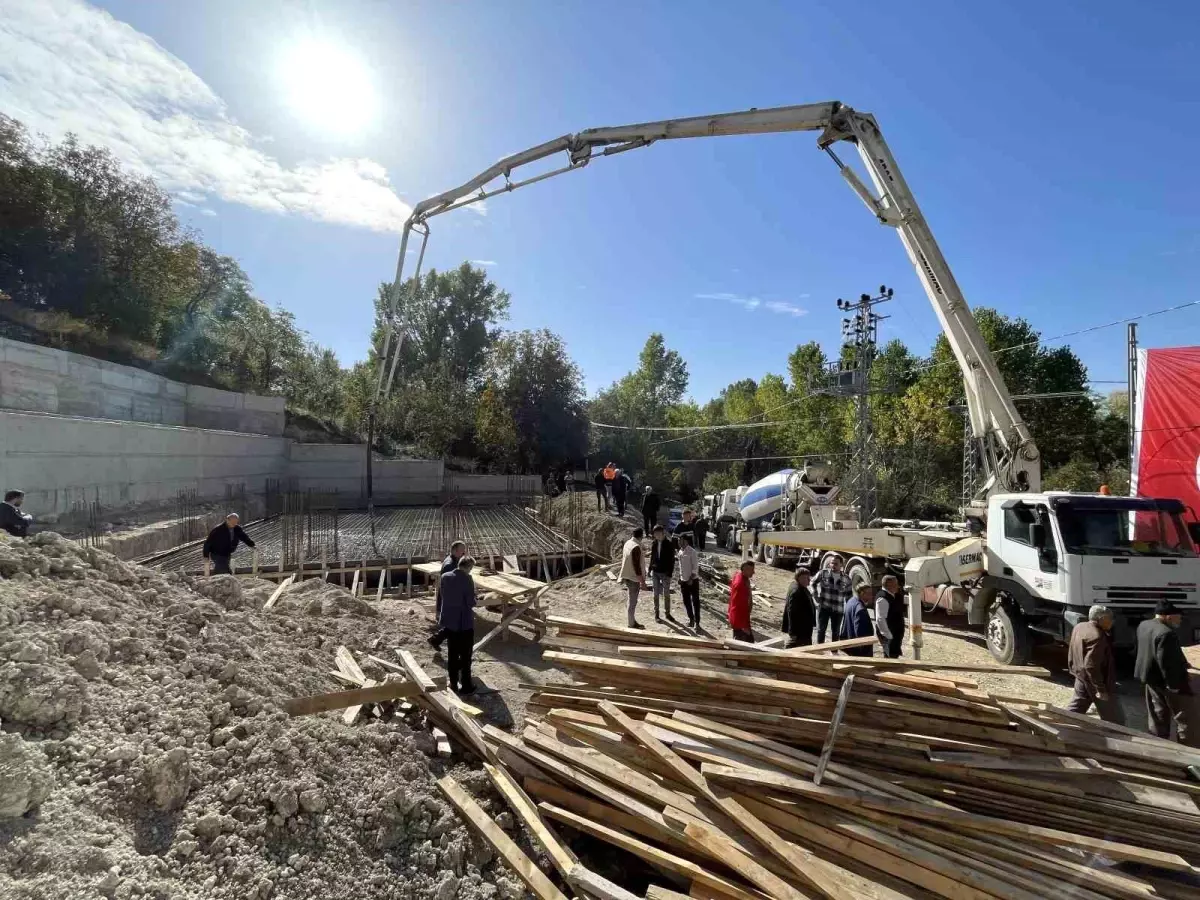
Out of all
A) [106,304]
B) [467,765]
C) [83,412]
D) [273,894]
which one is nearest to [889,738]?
[467,765]

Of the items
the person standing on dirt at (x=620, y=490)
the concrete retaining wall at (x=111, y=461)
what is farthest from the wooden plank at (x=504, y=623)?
the concrete retaining wall at (x=111, y=461)

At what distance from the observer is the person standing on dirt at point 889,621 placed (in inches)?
258

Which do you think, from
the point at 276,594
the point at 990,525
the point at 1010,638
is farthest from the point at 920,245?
the point at 276,594

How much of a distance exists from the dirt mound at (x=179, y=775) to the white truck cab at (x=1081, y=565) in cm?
719

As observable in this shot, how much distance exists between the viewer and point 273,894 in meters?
3.08

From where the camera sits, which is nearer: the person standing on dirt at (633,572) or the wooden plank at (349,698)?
the wooden plank at (349,698)

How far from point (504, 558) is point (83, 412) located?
14164 mm

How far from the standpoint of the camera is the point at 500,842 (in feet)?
11.9

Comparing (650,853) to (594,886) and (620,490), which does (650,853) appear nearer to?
(594,886)

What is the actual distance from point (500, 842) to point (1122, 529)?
26.6 ft

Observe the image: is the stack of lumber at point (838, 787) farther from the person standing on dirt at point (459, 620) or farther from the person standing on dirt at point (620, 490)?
the person standing on dirt at point (620, 490)

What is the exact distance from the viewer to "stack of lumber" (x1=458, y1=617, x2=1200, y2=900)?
3125mm

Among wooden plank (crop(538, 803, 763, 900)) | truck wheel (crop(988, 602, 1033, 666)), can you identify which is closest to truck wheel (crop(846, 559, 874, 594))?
truck wheel (crop(988, 602, 1033, 666))

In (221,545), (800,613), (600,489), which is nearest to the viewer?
(800,613)
